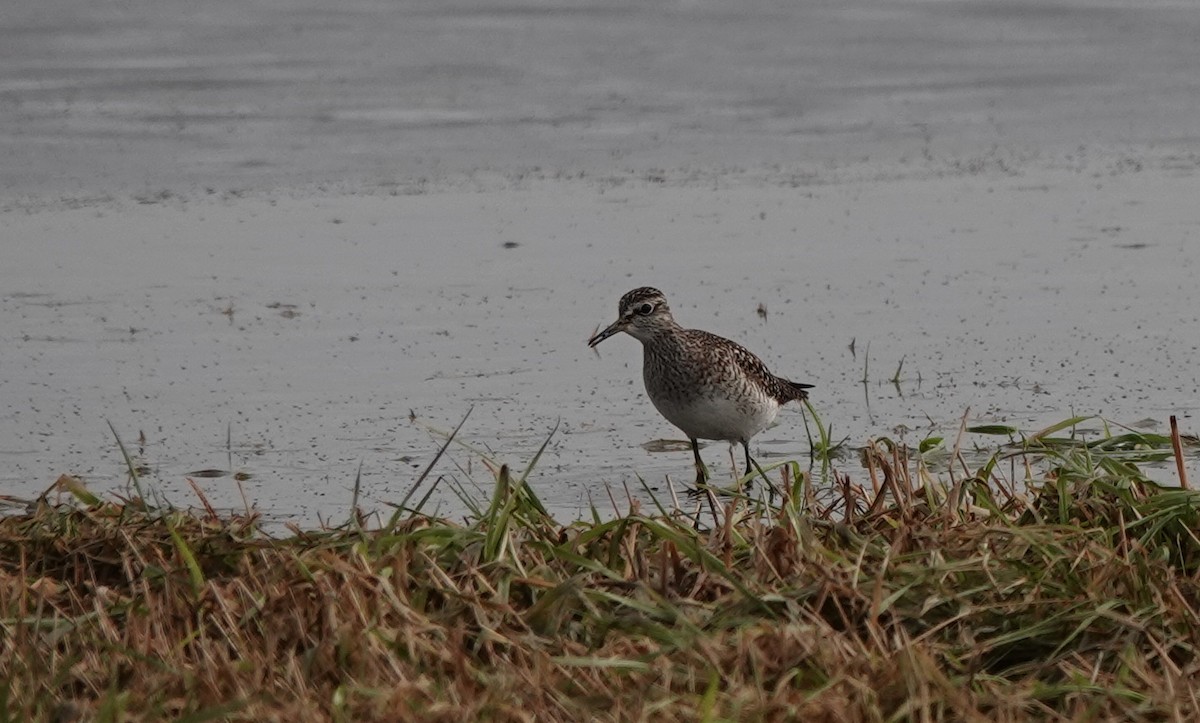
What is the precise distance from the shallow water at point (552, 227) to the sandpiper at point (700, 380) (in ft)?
0.65

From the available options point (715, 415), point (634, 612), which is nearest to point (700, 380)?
point (715, 415)

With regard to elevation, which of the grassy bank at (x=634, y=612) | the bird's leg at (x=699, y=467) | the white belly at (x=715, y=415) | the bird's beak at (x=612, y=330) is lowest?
the bird's leg at (x=699, y=467)

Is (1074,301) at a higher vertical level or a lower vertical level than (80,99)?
lower

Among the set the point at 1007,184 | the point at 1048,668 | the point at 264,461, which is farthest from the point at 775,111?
the point at 1048,668

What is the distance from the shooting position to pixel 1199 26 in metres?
16.8

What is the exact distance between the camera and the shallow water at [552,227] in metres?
8.26

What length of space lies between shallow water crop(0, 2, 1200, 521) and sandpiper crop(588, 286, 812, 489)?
0.20 metres

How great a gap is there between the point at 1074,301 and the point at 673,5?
825 cm

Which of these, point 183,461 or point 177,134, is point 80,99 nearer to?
point 177,134

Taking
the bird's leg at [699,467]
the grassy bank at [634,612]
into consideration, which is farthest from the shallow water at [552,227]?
the grassy bank at [634,612]

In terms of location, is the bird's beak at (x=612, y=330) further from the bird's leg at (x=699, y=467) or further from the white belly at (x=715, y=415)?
the bird's leg at (x=699, y=467)

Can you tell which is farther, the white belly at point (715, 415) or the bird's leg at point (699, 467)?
the white belly at point (715, 415)

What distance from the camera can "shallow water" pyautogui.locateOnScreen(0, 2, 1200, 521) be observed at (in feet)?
27.1

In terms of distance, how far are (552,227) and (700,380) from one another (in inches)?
126
